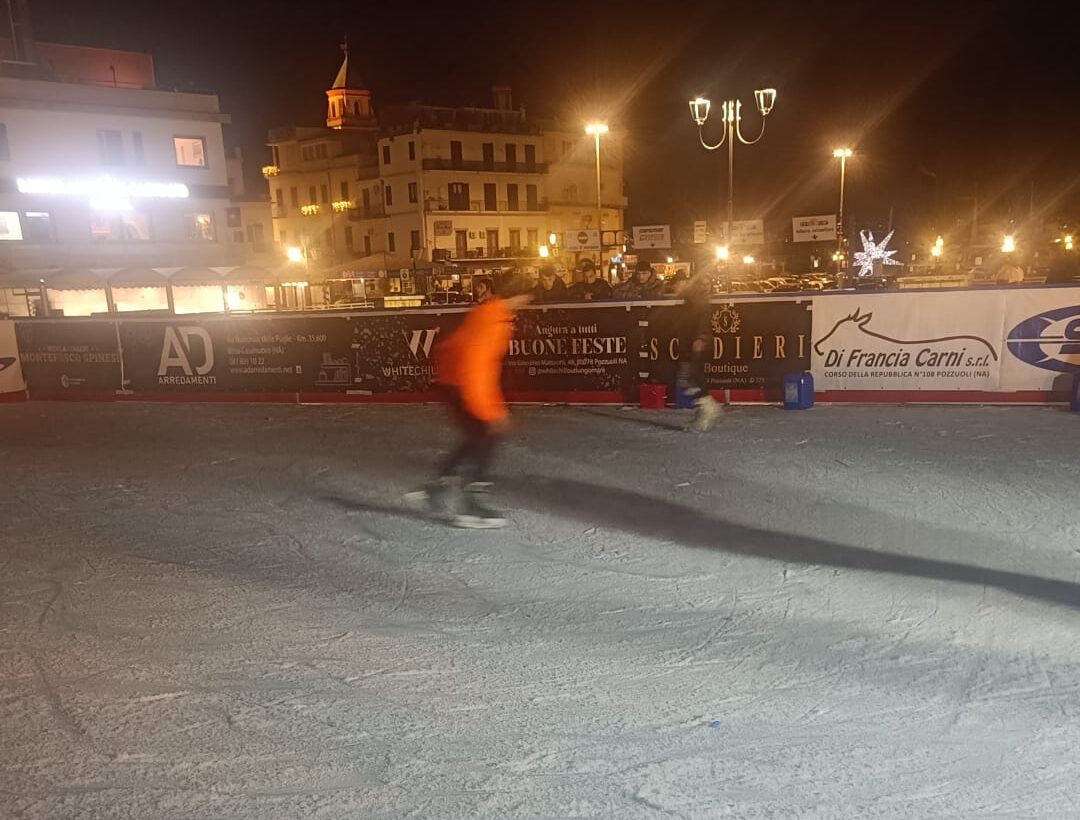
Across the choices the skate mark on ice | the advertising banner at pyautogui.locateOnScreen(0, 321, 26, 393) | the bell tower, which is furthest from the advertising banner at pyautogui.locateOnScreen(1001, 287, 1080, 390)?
the bell tower

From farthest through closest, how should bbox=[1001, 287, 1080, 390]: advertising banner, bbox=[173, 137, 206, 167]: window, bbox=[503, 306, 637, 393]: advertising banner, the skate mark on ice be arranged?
bbox=[173, 137, 206, 167]: window → bbox=[503, 306, 637, 393]: advertising banner → bbox=[1001, 287, 1080, 390]: advertising banner → the skate mark on ice

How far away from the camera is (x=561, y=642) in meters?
4.51

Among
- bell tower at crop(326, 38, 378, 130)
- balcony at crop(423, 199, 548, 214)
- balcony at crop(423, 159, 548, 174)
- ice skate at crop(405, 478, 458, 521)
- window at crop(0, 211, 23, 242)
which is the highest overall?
bell tower at crop(326, 38, 378, 130)

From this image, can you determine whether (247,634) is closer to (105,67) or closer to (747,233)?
(747,233)

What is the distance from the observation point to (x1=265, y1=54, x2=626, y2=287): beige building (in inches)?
2362

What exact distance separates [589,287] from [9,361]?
33.0ft

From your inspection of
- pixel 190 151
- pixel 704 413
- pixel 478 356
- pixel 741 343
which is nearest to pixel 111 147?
pixel 190 151

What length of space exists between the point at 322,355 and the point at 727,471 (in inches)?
290

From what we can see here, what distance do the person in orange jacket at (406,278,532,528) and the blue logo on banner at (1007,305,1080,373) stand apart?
25.4 ft

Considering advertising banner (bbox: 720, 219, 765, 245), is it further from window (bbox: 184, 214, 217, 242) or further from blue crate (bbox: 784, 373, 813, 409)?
window (bbox: 184, 214, 217, 242)

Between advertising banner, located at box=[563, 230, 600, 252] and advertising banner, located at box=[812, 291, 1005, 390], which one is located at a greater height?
advertising banner, located at box=[563, 230, 600, 252]

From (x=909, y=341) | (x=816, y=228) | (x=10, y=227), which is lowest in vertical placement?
(x=909, y=341)

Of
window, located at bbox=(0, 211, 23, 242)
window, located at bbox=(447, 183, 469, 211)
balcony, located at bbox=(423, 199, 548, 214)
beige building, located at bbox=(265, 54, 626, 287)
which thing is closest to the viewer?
window, located at bbox=(0, 211, 23, 242)

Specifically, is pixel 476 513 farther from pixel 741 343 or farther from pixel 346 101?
pixel 346 101
